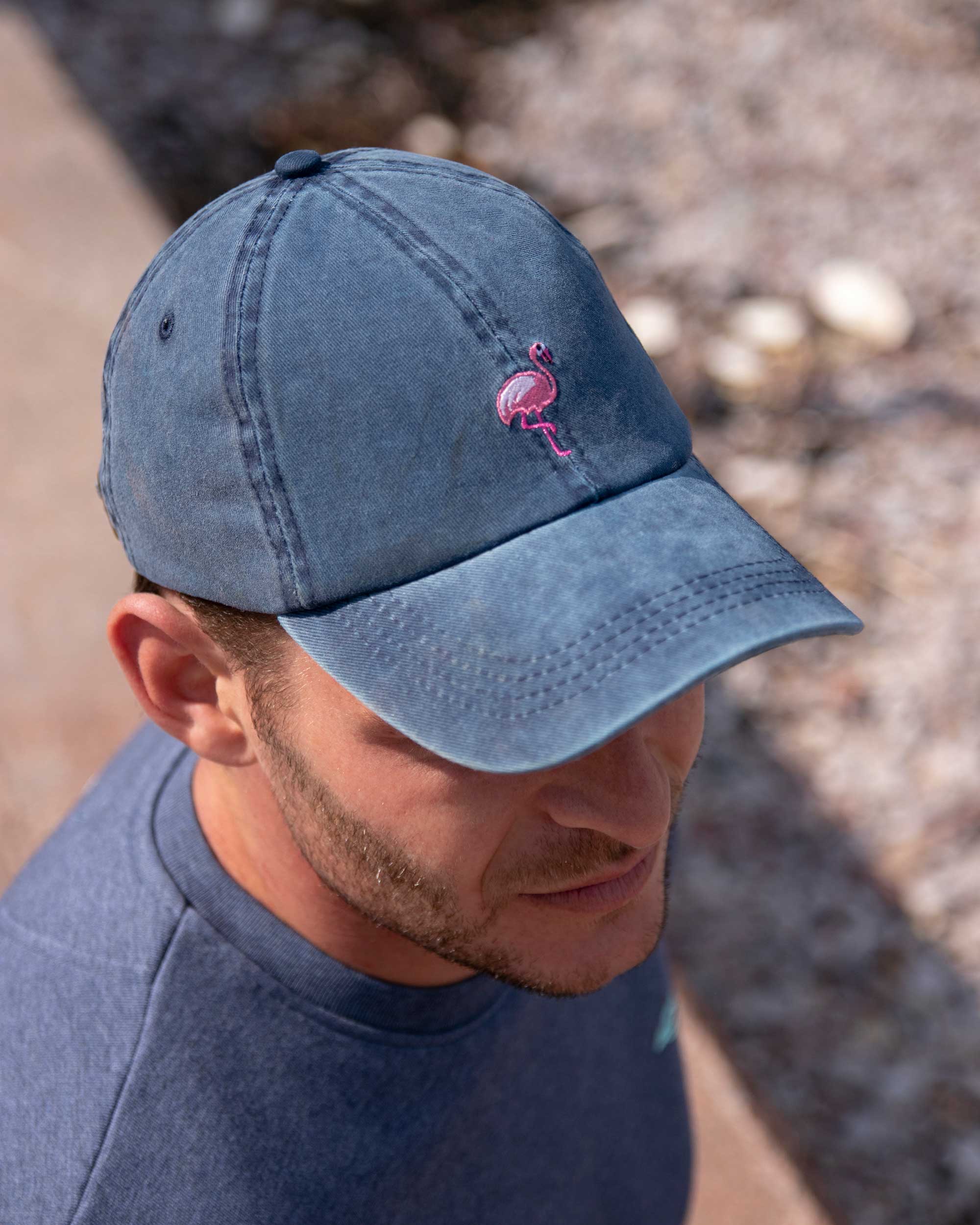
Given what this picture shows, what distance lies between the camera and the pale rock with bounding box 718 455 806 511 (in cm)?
354

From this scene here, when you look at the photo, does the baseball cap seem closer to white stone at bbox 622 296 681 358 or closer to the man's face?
the man's face

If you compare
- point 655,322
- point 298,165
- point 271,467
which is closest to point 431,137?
point 655,322

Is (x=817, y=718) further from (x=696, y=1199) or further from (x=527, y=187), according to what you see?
(x=527, y=187)

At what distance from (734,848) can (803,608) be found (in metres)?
1.97

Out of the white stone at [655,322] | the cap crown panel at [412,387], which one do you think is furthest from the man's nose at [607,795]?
the white stone at [655,322]

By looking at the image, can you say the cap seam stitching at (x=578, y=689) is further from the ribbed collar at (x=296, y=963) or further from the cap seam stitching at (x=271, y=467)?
the ribbed collar at (x=296, y=963)

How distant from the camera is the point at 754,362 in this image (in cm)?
383

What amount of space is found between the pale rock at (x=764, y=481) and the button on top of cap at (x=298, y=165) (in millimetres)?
2417

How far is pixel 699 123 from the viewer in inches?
182

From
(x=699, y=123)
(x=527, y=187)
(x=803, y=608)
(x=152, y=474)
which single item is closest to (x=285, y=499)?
(x=152, y=474)

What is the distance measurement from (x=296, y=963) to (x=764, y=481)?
103 inches

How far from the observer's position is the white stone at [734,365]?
380 cm

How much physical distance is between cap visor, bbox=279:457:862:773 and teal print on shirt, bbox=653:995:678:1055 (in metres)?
0.92

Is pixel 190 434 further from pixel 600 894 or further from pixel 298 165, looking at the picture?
pixel 600 894
